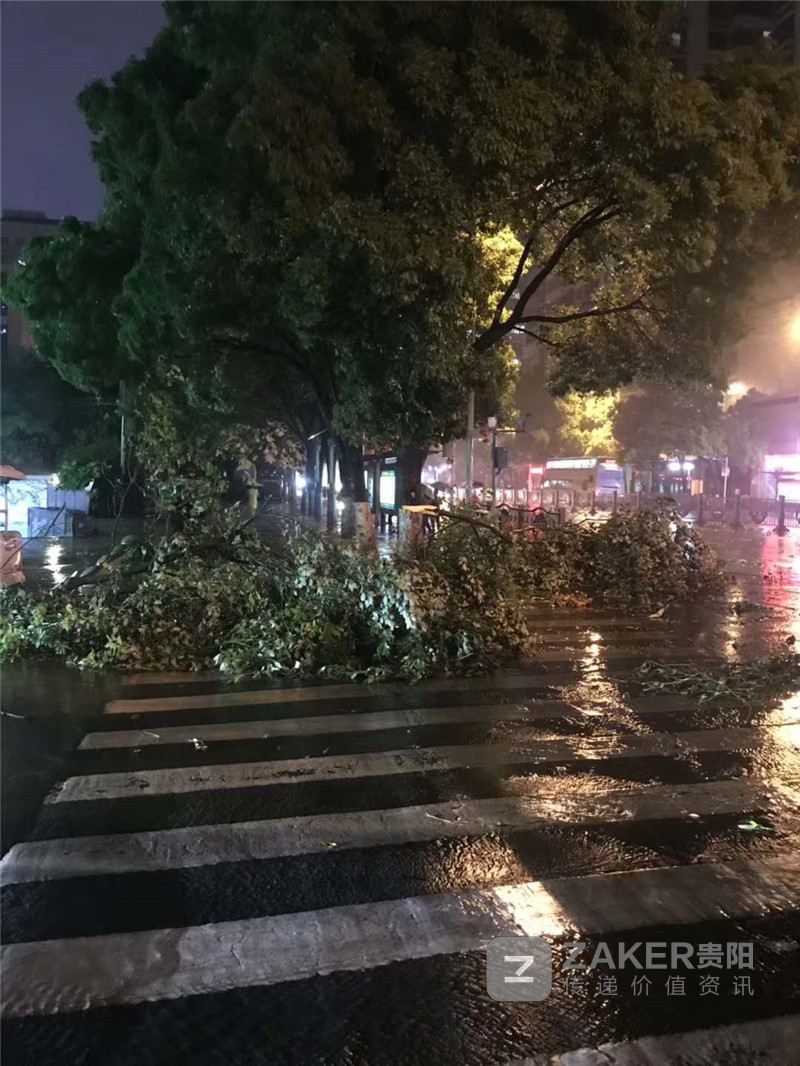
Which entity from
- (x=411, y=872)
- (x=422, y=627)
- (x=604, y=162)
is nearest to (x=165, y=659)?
(x=422, y=627)

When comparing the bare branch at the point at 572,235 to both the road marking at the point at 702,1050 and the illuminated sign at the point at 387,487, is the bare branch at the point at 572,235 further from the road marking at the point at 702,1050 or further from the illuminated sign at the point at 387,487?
the road marking at the point at 702,1050

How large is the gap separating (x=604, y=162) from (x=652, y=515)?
21.7 ft

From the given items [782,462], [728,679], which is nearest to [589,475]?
[782,462]

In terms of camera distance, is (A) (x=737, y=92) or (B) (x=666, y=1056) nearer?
(B) (x=666, y=1056)

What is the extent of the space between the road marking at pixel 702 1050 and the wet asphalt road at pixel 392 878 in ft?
0.03

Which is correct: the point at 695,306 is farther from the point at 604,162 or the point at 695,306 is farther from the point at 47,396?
the point at 47,396

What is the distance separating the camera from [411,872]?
408 cm

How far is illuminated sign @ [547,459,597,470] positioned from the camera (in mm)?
48150

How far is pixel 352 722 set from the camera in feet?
21.9

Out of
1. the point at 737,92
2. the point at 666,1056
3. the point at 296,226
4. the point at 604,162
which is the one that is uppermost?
the point at 737,92

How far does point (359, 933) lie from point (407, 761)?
7.25ft

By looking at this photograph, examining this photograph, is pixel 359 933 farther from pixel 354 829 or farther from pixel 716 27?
pixel 716 27

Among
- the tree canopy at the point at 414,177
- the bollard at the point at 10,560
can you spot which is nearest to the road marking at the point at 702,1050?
the tree canopy at the point at 414,177

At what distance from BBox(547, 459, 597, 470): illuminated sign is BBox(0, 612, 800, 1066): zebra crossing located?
4245 centimetres
